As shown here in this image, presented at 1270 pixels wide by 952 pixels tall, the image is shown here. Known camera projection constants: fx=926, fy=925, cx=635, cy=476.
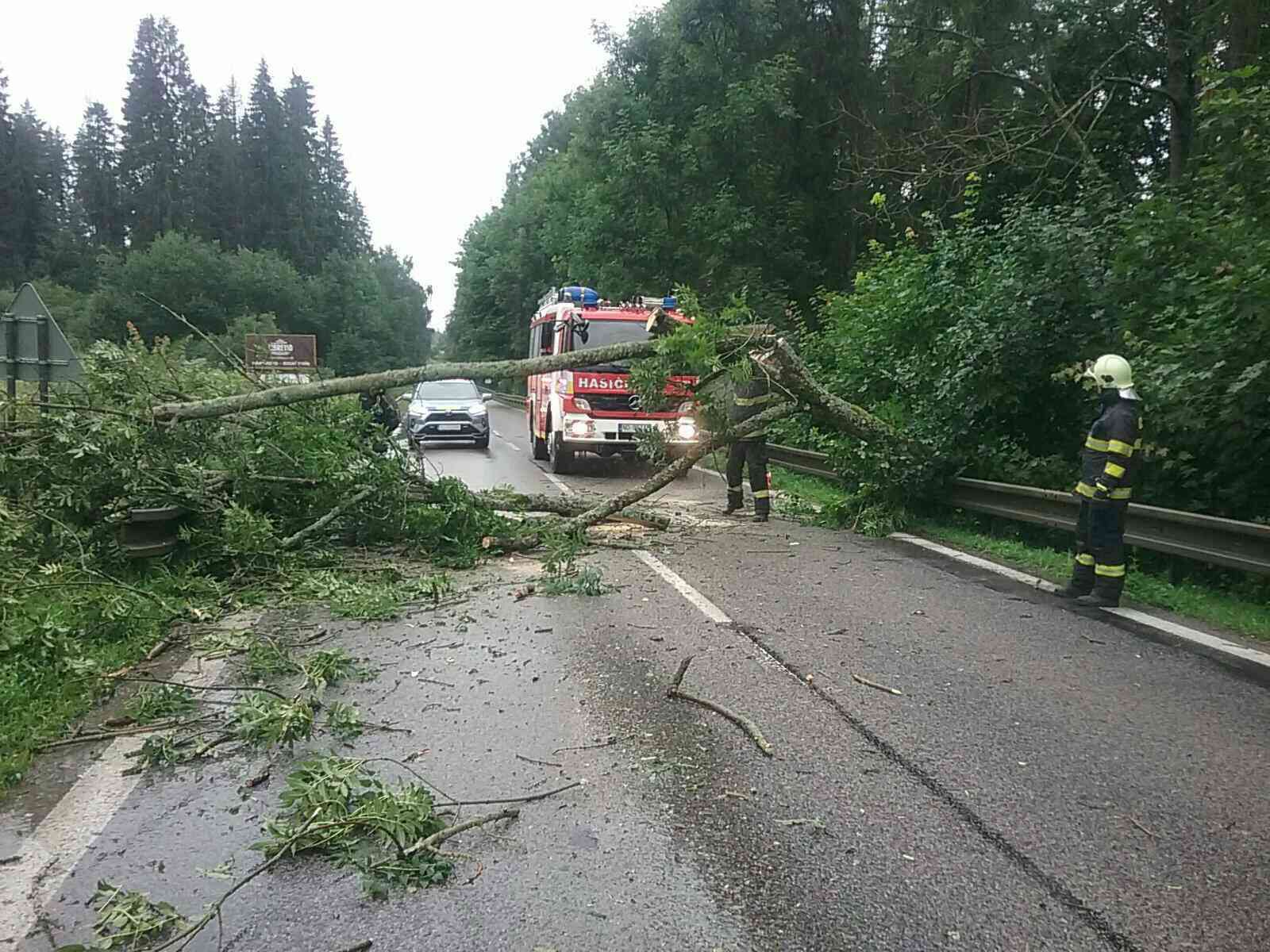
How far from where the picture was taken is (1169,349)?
7781 mm

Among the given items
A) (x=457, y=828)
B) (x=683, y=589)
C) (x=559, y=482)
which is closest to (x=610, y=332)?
(x=559, y=482)

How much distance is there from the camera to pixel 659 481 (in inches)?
397

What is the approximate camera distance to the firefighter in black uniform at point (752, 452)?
35.8 ft

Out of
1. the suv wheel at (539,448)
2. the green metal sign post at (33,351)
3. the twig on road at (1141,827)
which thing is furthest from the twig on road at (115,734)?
the suv wheel at (539,448)

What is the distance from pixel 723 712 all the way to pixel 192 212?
286 feet

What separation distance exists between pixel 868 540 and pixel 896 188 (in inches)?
521

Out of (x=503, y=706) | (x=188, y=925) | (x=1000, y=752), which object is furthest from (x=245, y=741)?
(x=1000, y=752)

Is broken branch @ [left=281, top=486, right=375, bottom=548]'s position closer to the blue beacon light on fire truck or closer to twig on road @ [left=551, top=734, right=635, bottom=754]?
twig on road @ [left=551, top=734, right=635, bottom=754]

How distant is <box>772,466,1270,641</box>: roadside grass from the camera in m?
6.83

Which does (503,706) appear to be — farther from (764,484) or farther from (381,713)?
(764,484)

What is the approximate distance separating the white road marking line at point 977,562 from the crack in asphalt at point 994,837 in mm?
3625

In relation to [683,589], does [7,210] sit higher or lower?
higher

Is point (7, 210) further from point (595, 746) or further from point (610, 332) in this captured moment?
point (595, 746)

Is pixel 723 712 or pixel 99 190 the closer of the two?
pixel 723 712
